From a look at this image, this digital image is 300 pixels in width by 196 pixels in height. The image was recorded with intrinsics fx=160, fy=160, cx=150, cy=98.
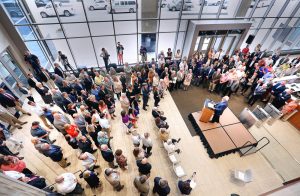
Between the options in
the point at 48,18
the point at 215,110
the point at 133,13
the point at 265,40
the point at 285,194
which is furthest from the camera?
the point at 265,40

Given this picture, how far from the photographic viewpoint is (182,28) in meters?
9.69

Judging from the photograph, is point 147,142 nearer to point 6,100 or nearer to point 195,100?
point 195,100

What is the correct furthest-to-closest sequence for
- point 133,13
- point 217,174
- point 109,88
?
point 133,13 → point 109,88 → point 217,174

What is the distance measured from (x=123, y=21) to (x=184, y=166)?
7.51 meters

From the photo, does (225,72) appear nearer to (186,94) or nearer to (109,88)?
(186,94)

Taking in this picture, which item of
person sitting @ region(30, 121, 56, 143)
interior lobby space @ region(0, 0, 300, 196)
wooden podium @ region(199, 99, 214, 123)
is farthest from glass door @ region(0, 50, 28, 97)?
wooden podium @ region(199, 99, 214, 123)

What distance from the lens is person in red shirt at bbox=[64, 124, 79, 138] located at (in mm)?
4844

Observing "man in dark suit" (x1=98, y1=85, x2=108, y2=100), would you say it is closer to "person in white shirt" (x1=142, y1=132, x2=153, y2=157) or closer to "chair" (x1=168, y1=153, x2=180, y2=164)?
"person in white shirt" (x1=142, y1=132, x2=153, y2=157)

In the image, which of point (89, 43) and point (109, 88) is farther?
point (89, 43)

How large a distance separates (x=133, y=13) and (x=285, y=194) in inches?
348

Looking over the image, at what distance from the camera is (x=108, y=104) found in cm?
651

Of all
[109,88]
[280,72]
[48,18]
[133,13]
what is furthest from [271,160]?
[48,18]

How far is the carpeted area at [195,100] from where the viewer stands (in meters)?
7.87

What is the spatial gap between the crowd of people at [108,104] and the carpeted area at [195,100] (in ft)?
Answer: 1.06
